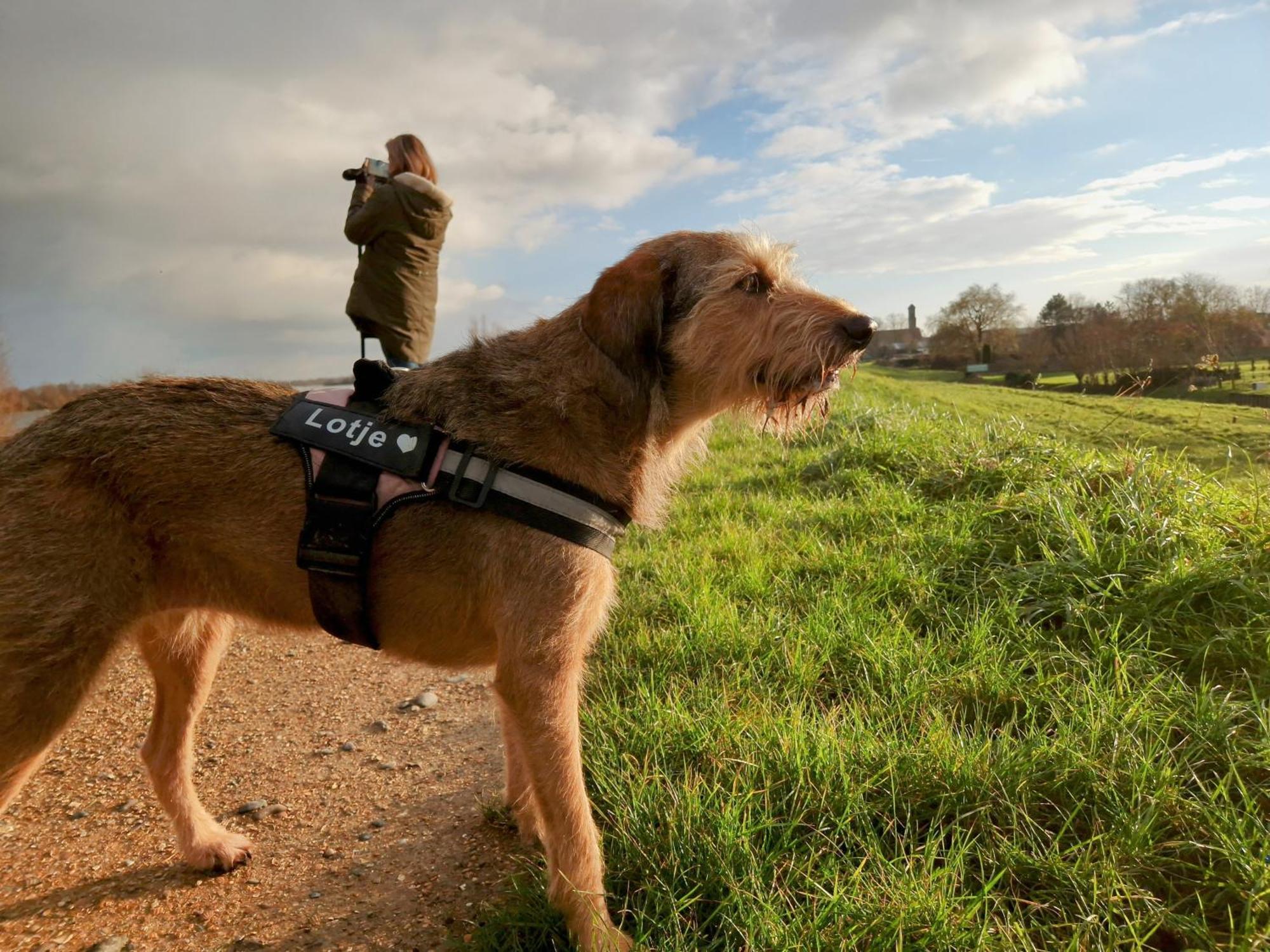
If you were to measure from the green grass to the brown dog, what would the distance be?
1.69 ft

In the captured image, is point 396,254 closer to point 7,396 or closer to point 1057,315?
point 7,396

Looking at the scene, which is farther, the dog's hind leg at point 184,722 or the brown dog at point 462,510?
the dog's hind leg at point 184,722

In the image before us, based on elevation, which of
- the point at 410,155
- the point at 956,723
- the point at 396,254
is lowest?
the point at 956,723

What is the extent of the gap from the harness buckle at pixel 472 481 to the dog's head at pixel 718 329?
0.68 metres

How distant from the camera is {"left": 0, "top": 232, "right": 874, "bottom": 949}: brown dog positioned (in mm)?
2346

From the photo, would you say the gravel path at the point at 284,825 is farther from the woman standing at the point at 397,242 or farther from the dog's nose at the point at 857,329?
the woman standing at the point at 397,242

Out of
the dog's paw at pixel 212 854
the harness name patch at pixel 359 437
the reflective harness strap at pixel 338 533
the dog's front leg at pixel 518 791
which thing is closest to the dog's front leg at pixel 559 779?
the dog's front leg at pixel 518 791

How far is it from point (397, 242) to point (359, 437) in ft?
16.6

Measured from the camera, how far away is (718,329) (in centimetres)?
284

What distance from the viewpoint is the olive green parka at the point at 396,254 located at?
6621mm

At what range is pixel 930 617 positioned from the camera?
3.97m

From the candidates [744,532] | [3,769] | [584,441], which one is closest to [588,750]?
[584,441]


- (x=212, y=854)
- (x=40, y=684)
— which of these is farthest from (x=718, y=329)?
(x=212, y=854)

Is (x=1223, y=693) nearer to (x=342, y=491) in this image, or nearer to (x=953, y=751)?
(x=953, y=751)
